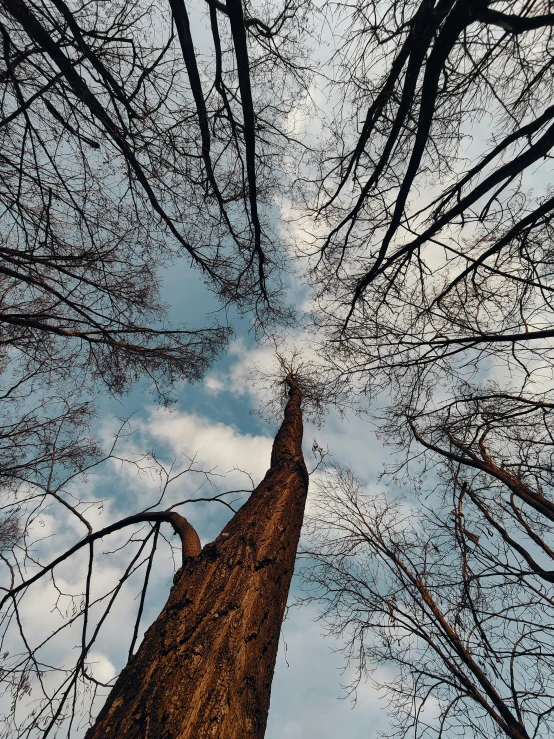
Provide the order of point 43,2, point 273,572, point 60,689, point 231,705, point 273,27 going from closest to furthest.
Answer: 1. point 231,705
2. point 273,572
3. point 60,689
4. point 43,2
5. point 273,27

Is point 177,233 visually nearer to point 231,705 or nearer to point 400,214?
point 400,214

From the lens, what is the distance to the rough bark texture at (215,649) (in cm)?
96

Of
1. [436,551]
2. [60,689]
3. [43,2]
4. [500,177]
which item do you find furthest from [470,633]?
[43,2]

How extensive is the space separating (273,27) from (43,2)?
67.5 inches

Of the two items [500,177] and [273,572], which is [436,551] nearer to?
[273,572]

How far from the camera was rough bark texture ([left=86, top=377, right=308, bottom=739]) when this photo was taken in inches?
37.9

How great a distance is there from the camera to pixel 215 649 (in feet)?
3.78

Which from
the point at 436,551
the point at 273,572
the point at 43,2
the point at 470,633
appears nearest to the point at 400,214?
the point at 43,2

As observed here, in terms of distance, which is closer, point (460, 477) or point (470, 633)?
point (470, 633)

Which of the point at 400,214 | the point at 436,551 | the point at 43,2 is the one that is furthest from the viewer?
the point at 436,551

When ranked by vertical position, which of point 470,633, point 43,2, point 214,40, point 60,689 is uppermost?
point 214,40

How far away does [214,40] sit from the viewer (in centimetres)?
303

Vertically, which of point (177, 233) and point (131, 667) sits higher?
point (177, 233)

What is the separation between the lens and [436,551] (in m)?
4.13
